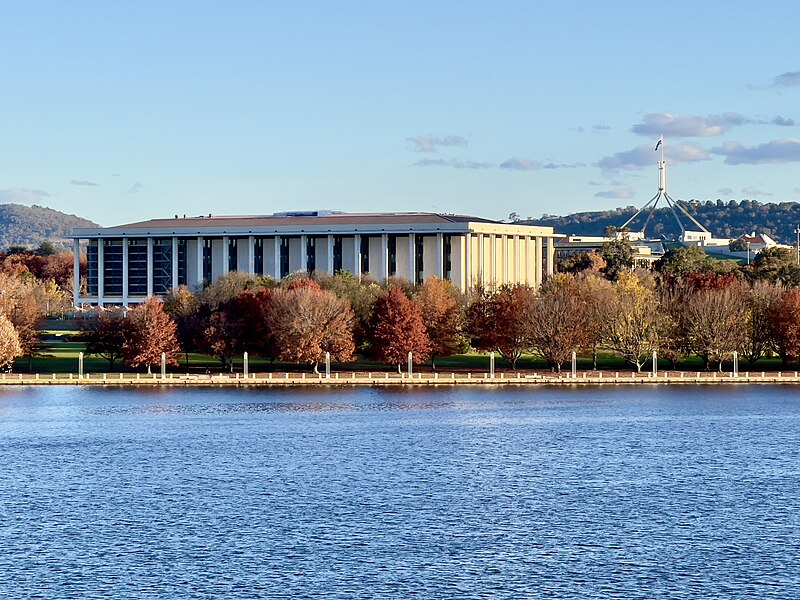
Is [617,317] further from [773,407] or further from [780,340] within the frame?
[773,407]

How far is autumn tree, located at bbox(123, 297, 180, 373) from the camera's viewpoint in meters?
123

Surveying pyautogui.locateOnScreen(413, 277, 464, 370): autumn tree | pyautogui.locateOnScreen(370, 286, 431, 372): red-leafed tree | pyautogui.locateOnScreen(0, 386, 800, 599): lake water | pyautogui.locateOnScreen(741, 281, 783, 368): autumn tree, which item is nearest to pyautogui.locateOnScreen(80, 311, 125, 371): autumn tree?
pyautogui.locateOnScreen(370, 286, 431, 372): red-leafed tree

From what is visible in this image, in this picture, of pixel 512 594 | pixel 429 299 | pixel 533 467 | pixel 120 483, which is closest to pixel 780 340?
pixel 429 299

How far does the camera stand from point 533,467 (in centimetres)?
6888

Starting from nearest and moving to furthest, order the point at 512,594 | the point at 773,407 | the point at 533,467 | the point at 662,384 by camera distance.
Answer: the point at 512,594, the point at 533,467, the point at 773,407, the point at 662,384

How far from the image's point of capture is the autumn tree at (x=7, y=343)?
389ft

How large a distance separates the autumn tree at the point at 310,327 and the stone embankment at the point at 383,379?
2.02 meters

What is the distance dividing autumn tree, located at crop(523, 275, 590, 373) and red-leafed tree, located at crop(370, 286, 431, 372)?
31.3 feet

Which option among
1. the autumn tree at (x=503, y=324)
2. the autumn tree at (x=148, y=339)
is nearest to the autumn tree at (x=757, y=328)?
the autumn tree at (x=503, y=324)

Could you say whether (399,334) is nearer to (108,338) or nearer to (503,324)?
(503,324)

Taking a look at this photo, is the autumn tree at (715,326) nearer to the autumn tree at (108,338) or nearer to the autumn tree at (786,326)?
the autumn tree at (786,326)

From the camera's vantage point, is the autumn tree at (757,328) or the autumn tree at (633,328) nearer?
the autumn tree at (633,328)

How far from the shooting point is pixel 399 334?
12438cm

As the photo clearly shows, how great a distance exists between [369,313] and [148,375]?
2203 cm
